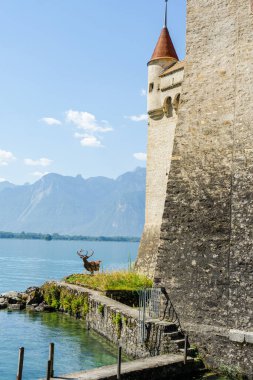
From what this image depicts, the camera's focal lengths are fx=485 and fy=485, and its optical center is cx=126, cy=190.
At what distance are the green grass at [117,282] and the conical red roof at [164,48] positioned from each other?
516 inches

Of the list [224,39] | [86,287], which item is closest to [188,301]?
[224,39]

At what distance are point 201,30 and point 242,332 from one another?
9552 mm

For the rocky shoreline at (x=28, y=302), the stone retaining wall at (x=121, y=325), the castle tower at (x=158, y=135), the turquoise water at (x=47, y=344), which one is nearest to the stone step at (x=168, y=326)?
the stone retaining wall at (x=121, y=325)

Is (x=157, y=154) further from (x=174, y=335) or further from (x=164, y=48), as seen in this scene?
(x=174, y=335)

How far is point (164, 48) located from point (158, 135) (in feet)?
18.5

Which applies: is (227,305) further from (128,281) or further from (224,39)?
(128,281)

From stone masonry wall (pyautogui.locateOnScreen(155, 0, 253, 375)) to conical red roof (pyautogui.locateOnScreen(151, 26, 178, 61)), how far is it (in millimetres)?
12670

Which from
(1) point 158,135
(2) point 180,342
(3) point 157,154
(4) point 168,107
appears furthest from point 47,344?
(4) point 168,107

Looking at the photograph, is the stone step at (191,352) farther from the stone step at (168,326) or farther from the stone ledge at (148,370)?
the stone step at (168,326)

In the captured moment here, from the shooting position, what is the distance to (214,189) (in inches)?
587

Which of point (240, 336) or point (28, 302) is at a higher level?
point (240, 336)

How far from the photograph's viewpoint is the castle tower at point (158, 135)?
1048 inches

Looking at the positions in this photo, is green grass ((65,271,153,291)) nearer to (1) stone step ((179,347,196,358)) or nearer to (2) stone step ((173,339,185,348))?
(2) stone step ((173,339,185,348))

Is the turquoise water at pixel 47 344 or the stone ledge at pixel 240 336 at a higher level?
the stone ledge at pixel 240 336
